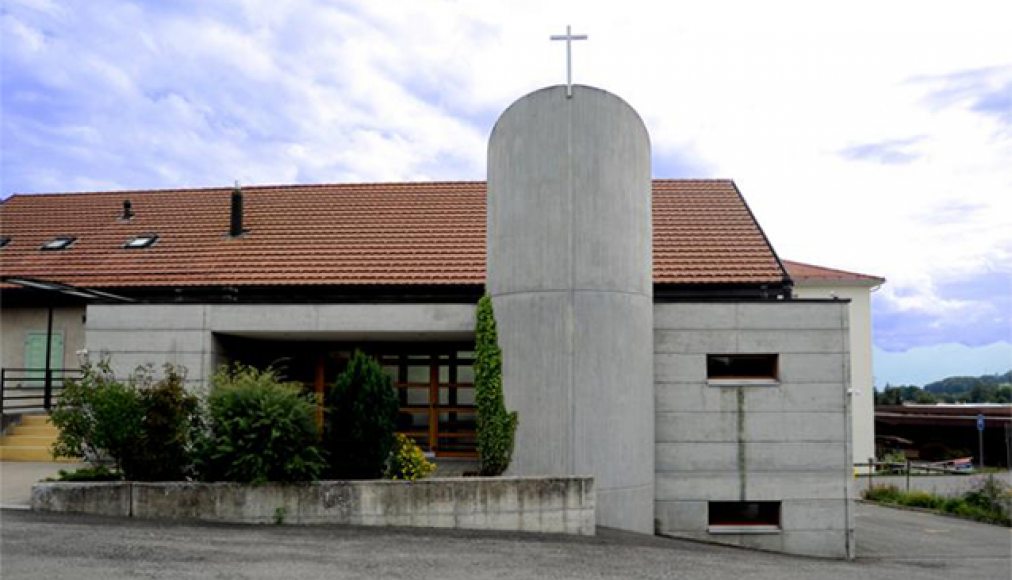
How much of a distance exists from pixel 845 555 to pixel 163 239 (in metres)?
17.1

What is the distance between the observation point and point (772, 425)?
13758mm

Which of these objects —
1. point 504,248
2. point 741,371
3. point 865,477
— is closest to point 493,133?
point 504,248

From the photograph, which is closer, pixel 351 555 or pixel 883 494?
pixel 351 555

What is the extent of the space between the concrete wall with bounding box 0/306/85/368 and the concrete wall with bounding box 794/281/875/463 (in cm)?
2303

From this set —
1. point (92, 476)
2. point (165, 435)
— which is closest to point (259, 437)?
point (165, 435)

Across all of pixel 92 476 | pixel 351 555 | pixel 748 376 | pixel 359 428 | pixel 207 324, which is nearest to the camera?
pixel 351 555

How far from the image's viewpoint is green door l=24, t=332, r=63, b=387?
18500mm

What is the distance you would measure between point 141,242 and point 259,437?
1176cm

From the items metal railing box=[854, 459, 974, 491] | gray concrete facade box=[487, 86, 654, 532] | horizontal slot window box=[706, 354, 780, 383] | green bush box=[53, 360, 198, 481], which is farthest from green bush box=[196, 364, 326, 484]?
metal railing box=[854, 459, 974, 491]

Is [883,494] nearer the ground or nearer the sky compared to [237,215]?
nearer the ground

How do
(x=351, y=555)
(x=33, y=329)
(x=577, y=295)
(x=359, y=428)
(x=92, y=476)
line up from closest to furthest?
(x=351, y=555) < (x=359, y=428) < (x=92, y=476) < (x=577, y=295) < (x=33, y=329)

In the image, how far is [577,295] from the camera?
12734 mm

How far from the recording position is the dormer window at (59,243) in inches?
819

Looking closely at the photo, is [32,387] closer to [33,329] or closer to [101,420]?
[33,329]
